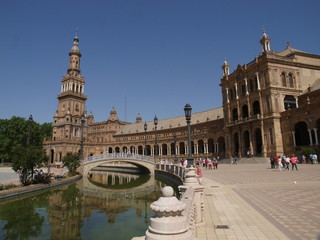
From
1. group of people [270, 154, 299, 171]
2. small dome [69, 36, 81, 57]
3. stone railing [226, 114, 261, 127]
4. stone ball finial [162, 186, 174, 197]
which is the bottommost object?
group of people [270, 154, 299, 171]

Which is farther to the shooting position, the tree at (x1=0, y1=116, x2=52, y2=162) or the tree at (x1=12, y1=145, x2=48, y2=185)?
the tree at (x1=0, y1=116, x2=52, y2=162)

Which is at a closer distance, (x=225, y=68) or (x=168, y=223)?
(x=168, y=223)

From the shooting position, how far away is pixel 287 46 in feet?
161

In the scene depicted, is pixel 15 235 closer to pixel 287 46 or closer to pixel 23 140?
pixel 287 46

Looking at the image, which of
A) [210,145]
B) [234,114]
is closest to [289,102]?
[234,114]

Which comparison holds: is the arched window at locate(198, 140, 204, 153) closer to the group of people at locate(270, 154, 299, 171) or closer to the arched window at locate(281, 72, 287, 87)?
the arched window at locate(281, 72, 287, 87)

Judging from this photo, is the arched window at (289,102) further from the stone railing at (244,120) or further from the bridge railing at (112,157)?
the bridge railing at (112,157)

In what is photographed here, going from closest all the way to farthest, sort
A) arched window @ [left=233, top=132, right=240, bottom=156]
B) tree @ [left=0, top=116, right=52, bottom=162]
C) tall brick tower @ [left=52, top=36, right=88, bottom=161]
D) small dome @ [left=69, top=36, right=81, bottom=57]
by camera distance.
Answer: arched window @ [left=233, top=132, right=240, bottom=156], tree @ [left=0, top=116, right=52, bottom=162], tall brick tower @ [left=52, top=36, right=88, bottom=161], small dome @ [left=69, top=36, right=81, bottom=57]

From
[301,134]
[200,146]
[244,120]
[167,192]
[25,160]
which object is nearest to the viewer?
[167,192]

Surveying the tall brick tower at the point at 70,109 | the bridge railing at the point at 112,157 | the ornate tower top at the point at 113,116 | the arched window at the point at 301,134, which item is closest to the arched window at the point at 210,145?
the arched window at the point at 301,134

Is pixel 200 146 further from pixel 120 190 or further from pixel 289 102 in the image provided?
pixel 120 190

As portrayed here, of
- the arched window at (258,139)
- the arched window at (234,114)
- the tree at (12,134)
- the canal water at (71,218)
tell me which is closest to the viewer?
the canal water at (71,218)

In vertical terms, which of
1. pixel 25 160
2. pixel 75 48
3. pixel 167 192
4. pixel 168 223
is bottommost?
pixel 168 223

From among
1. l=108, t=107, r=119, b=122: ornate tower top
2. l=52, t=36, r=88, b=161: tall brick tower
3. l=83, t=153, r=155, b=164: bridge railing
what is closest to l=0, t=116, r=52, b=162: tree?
l=52, t=36, r=88, b=161: tall brick tower
